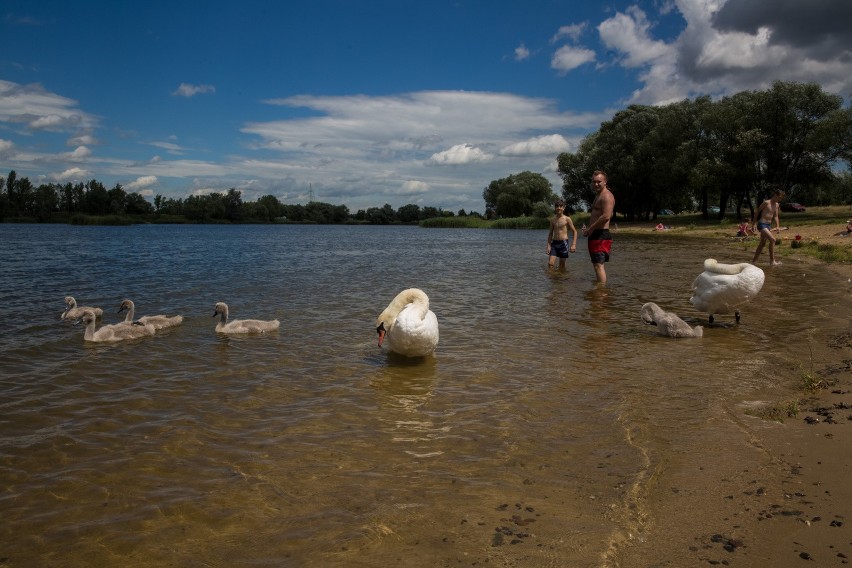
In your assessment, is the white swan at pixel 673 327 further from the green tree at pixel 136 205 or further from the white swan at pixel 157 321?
the green tree at pixel 136 205

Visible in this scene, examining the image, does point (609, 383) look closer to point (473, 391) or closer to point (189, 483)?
point (473, 391)

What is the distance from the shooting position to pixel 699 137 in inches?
2308

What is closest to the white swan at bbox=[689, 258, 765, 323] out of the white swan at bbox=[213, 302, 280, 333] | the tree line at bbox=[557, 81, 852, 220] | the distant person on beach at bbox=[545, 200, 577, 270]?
the white swan at bbox=[213, 302, 280, 333]

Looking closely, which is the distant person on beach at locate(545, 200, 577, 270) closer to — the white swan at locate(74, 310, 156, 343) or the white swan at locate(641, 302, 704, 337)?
the white swan at locate(641, 302, 704, 337)

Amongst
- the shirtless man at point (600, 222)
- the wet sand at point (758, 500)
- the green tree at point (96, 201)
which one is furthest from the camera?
the green tree at point (96, 201)

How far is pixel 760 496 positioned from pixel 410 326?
471 centimetres

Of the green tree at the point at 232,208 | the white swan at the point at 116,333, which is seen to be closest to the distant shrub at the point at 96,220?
the green tree at the point at 232,208

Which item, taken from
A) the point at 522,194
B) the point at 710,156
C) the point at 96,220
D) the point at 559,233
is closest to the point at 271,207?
the point at 96,220

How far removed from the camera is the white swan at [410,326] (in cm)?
797

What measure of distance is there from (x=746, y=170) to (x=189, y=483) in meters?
55.9

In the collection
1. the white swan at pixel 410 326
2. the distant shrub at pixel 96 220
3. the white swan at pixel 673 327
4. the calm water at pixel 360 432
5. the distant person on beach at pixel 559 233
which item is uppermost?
the distant shrub at pixel 96 220

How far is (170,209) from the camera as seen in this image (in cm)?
15075

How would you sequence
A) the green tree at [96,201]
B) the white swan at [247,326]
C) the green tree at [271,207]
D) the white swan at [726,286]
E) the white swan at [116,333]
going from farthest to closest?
the green tree at [271,207]
the green tree at [96,201]
the white swan at [247,326]
the white swan at [116,333]
the white swan at [726,286]

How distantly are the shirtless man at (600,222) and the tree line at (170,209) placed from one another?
103 metres
